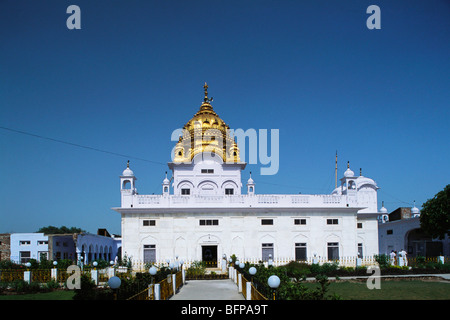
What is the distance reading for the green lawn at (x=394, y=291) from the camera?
1572 cm

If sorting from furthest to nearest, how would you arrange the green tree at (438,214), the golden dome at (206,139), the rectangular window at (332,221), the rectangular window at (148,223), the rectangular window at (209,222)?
the golden dome at (206,139)
the green tree at (438,214)
the rectangular window at (332,221)
the rectangular window at (209,222)
the rectangular window at (148,223)

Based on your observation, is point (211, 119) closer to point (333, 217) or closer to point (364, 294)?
point (333, 217)

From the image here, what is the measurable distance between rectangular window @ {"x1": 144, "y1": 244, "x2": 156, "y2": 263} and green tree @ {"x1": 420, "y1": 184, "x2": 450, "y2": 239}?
20330 millimetres

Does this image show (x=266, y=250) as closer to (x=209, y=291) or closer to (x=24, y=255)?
(x=209, y=291)

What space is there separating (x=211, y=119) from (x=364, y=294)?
23306 mm

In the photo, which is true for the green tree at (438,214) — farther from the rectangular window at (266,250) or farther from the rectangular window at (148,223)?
the rectangular window at (148,223)

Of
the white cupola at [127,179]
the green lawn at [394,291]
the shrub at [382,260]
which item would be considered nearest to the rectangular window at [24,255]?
the white cupola at [127,179]

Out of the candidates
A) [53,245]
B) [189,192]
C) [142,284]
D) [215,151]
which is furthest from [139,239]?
[142,284]

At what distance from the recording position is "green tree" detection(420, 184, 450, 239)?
1250 inches

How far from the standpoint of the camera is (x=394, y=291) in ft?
56.7

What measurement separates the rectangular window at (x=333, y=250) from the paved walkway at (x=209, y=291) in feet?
32.1

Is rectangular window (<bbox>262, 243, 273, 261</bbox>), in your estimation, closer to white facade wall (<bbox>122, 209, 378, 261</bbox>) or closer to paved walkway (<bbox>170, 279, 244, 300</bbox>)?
white facade wall (<bbox>122, 209, 378, 261</bbox>)

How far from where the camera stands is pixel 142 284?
12.9 meters

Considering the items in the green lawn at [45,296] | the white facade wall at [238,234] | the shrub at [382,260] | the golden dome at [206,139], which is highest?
the golden dome at [206,139]
